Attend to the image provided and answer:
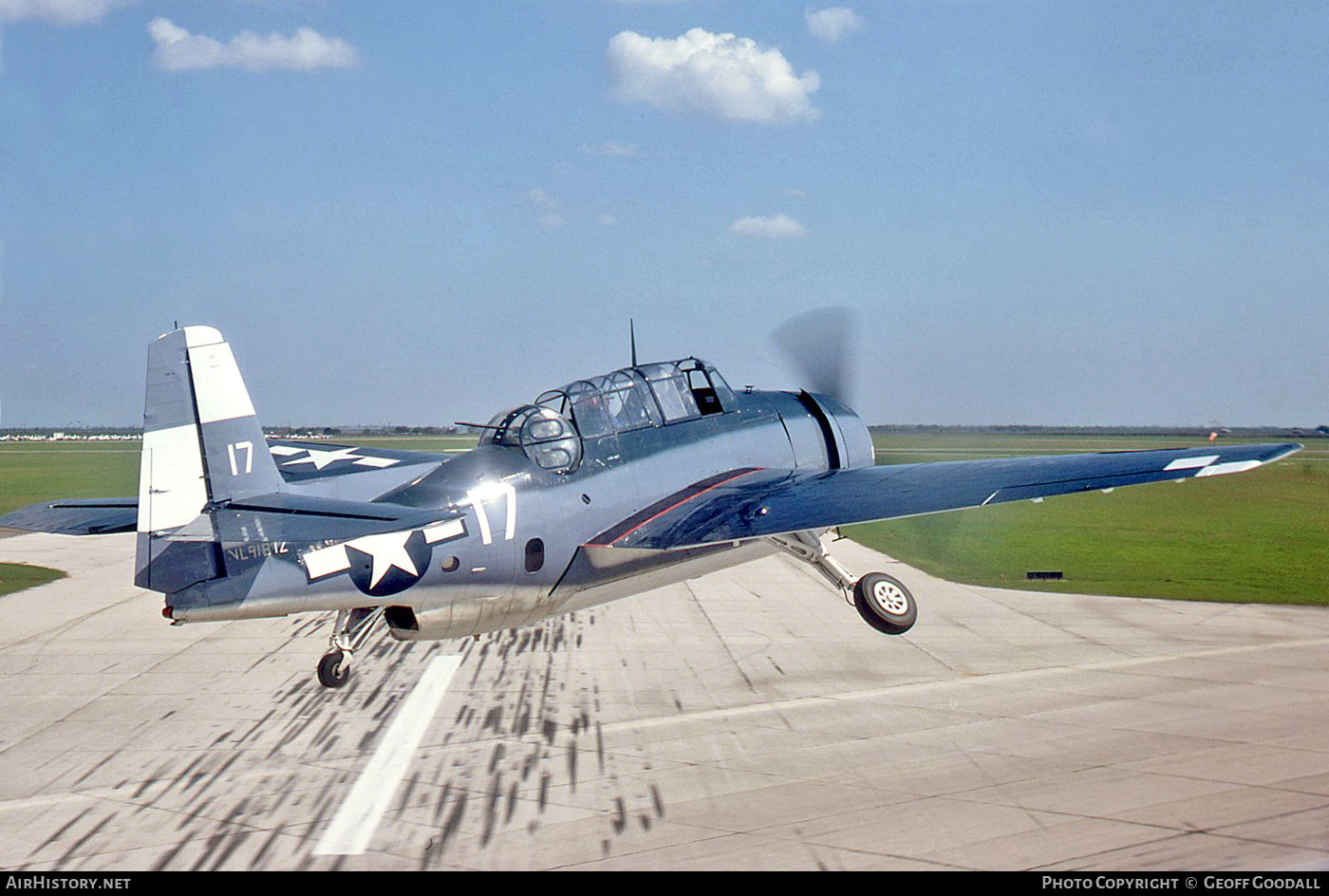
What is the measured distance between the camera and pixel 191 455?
11.8 metres

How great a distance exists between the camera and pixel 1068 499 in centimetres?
5097

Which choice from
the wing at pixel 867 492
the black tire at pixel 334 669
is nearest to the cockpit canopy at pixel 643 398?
the wing at pixel 867 492

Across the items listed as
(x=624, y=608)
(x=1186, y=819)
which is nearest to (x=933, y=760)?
(x=1186, y=819)

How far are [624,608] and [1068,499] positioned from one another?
35152 mm

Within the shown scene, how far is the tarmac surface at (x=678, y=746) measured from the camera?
9.96 m

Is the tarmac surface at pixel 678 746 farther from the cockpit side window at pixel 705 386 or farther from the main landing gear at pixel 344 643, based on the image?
the cockpit side window at pixel 705 386

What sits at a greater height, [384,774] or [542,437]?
[542,437]

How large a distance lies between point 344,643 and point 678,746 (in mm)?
4748

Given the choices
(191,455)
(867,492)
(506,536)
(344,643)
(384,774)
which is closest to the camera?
(191,455)

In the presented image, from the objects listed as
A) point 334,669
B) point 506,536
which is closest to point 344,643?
point 334,669

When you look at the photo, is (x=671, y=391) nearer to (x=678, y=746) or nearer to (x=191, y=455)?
(x=678, y=746)

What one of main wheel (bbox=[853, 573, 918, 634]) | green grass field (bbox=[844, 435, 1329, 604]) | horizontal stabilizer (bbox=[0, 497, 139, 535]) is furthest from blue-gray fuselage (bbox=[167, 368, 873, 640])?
green grass field (bbox=[844, 435, 1329, 604])

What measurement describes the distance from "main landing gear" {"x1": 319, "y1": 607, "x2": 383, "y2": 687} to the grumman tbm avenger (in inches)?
1.2
